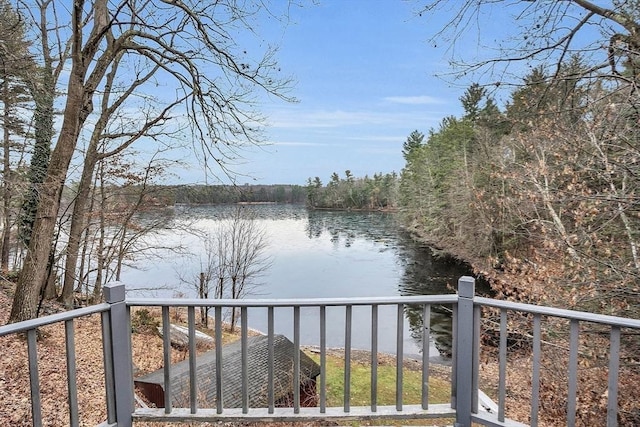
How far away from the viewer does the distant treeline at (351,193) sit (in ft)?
152

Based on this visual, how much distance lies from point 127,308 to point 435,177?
2328 centimetres

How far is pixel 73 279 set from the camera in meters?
8.83

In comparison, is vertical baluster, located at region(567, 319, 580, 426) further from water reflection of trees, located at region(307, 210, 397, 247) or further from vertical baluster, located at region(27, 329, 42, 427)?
water reflection of trees, located at region(307, 210, 397, 247)

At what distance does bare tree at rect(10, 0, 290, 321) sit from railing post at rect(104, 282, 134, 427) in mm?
4146

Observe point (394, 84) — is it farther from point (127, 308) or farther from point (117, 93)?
point (127, 308)

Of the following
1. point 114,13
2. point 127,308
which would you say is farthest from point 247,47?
point 127,308

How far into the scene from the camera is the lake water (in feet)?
37.4

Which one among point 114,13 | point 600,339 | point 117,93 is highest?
point 114,13

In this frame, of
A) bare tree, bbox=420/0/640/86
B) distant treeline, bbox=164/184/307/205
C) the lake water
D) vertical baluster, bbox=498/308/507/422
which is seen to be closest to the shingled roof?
vertical baluster, bbox=498/308/507/422

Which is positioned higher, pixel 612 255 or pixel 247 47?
pixel 247 47

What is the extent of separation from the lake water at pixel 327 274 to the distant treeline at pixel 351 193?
1809 centimetres

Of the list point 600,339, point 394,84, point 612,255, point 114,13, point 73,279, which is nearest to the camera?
point 600,339

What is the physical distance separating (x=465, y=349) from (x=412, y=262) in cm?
1808

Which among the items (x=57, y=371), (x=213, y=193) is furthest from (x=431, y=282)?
(x=57, y=371)
